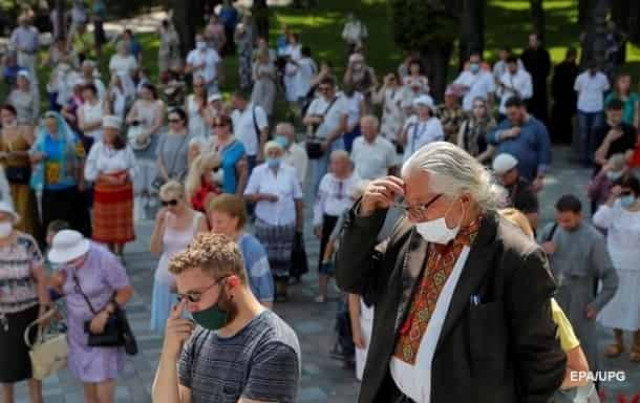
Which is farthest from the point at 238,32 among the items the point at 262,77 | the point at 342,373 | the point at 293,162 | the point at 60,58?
the point at 342,373

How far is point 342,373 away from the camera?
29.5 feet

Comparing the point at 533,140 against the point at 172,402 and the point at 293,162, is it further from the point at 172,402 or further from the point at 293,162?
the point at 172,402

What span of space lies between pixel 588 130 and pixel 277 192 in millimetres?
8157

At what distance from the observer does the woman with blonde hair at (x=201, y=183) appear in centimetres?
988

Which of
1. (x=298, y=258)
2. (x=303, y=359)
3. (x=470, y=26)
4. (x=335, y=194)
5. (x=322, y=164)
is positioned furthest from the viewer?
(x=470, y=26)

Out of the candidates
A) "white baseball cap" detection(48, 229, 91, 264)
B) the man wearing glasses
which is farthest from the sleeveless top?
the man wearing glasses

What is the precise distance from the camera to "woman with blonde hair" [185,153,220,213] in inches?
389

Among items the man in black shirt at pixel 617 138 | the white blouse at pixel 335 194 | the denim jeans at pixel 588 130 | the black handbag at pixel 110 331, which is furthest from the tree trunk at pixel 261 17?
the black handbag at pixel 110 331

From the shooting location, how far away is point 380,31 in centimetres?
3234

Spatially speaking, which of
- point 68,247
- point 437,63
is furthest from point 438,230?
point 437,63

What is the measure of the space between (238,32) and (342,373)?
18.3 meters

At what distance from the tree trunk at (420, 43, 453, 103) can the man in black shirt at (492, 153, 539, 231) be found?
1233cm

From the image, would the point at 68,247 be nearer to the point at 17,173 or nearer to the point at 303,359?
the point at 303,359

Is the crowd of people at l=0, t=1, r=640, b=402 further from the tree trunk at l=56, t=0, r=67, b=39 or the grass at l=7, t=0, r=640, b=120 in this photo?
the tree trunk at l=56, t=0, r=67, b=39
